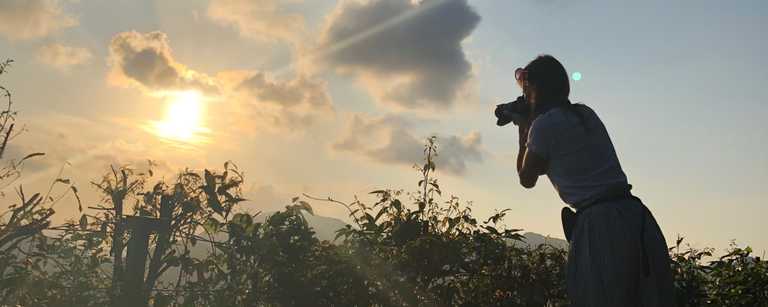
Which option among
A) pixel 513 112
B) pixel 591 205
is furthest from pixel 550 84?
pixel 591 205

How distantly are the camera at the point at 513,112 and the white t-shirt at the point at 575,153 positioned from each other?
1.28 feet

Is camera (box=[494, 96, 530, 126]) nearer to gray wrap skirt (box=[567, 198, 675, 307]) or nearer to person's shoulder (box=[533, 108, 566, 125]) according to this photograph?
person's shoulder (box=[533, 108, 566, 125])

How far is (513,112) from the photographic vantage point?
12.7 ft

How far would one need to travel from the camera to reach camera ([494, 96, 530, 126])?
3816 millimetres

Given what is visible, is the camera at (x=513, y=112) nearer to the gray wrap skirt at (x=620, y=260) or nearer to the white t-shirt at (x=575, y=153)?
the white t-shirt at (x=575, y=153)

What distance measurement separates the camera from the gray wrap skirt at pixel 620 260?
122 inches

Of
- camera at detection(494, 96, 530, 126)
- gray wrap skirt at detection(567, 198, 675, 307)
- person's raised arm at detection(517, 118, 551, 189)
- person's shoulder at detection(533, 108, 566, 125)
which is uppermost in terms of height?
camera at detection(494, 96, 530, 126)

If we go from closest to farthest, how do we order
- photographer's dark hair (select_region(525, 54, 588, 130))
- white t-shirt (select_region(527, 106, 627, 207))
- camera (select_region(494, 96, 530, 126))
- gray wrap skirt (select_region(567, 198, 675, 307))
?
gray wrap skirt (select_region(567, 198, 675, 307)), white t-shirt (select_region(527, 106, 627, 207)), photographer's dark hair (select_region(525, 54, 588, 130)), camera (select_region(494, 96, 530, 126))

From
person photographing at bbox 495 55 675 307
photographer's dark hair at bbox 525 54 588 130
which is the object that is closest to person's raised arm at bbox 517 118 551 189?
person photographing at bbox 495 55 675 307

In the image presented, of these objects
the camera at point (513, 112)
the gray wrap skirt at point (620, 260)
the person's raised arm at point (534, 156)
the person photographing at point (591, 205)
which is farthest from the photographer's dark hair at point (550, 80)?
the gray wrap skirt at point (620, 260)

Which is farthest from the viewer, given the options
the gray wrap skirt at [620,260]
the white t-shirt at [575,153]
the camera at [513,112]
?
the camera at [513,112]

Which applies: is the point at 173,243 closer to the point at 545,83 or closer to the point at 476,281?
the point at 476,281

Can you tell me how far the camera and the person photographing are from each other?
4.9 inches

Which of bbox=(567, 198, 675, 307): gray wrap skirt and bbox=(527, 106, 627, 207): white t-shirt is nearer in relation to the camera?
bbox=(567, 198, 675, 307): gray wrap skirt
